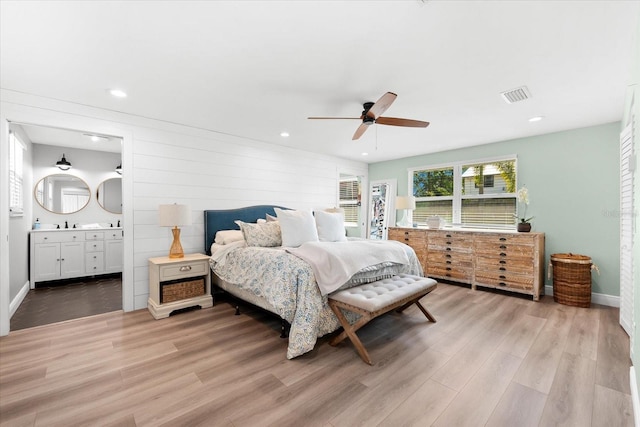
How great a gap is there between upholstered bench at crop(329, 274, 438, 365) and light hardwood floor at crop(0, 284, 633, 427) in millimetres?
176

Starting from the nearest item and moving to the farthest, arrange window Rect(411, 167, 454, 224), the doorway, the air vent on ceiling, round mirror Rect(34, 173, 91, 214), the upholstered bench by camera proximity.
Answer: the upholstered bench
the air vent on ceiling
the doorway
round mirror Rect(34, 173, 91, 214)
window Rect(411, 167, 454, 224)

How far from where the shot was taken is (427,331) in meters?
2.87

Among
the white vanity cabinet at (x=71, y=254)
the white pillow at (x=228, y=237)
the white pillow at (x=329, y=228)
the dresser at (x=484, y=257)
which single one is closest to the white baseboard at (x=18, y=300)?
the white vanity cabinet at (x=71, y=254)

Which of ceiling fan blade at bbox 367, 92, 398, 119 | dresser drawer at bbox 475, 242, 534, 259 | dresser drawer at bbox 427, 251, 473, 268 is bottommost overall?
dresser drawer at bbox 427, 251, 473, 268

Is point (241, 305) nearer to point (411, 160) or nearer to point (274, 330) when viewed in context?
point (274, 330)

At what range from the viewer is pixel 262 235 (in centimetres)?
360

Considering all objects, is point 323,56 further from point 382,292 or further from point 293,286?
point 382,292

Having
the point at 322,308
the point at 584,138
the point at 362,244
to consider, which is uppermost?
the point at 584,138

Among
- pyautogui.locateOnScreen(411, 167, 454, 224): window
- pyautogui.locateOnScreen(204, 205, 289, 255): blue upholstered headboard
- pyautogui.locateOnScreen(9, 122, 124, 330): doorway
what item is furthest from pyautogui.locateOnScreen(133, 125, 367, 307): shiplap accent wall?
pyautogui.locateOnScreen(411, 167, 454, 224): window

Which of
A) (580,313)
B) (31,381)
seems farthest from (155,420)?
(580,313)

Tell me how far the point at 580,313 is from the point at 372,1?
164 inches

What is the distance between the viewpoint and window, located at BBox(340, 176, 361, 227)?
7.21m

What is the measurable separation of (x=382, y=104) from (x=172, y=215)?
106 inches

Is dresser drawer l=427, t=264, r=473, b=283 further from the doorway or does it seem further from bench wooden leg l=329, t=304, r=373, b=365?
the doorway
